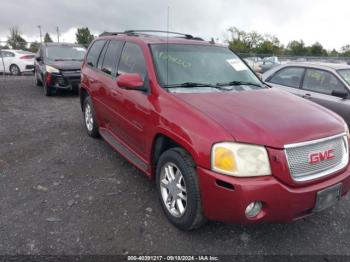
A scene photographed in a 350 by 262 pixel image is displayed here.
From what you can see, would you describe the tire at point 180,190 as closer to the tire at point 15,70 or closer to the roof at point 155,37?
the roof at point 155,37

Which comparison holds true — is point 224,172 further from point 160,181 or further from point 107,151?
point 107,151

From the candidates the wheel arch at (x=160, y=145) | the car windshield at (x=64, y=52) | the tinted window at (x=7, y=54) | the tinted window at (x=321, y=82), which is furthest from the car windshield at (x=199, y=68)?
the tinted window at (x=7, y=54)

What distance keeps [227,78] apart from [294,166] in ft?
5.24

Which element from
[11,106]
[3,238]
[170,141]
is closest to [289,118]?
[170,141]

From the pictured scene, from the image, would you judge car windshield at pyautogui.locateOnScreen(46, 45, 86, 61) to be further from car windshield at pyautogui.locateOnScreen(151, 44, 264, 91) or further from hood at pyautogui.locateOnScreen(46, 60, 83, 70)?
car windshield at pyautogui.locateOnScreen(151, 44, 264, 91)

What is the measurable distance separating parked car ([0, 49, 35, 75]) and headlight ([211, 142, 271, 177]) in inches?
630

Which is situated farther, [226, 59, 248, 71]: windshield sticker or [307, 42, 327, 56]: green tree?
[307, 42, 327, 56]: green tree

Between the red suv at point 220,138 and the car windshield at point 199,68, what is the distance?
0.01 meters

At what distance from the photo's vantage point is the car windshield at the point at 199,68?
136 inches

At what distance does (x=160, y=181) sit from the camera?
3.22m

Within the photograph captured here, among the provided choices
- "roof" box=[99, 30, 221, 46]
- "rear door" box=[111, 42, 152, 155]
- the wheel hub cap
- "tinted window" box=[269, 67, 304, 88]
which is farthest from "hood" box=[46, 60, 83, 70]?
the wheel hub cap

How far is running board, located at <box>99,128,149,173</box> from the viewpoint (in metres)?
3.58

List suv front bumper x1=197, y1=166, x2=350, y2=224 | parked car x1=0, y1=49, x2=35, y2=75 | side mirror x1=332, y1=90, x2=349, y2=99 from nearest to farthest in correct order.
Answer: suv front bumper x1=197, y1=166, x2=350, y2=224 < side mirror x1=332, y1=90, x2=349, y2=99 < parked car x1=0, y1=49, x2=35, y2=75

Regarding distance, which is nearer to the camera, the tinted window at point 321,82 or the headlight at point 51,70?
the tinted window at point 321,82
